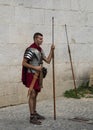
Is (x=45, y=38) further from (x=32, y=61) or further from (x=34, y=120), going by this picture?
(x=34, y=120)

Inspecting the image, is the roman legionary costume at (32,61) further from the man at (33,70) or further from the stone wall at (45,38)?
the stone wall at (45,38)

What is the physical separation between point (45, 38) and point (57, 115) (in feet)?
7.20

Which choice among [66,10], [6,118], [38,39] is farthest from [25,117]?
[66,10]

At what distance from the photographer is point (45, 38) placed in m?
10.9

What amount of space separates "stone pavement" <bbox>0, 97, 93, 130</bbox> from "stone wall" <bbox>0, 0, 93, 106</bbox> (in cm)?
42

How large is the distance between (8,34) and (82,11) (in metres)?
2.47

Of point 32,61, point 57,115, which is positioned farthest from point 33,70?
point 57,115

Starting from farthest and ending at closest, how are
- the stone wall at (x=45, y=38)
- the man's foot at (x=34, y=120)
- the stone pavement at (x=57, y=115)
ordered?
the stone wall at (x=45, y=38)
the man's foot at (x=34, y=120)
the stone pavement at (x=57, y=115)

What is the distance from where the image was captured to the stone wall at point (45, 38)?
33.3ft

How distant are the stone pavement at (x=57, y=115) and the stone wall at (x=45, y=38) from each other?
42 centimetres

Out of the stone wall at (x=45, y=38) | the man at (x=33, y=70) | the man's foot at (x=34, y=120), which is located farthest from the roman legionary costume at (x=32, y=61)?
the stone wall at (x=45, y=38)

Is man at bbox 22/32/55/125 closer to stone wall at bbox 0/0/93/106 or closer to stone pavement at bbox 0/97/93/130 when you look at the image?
stone pavement at bbox 0/97/93/130

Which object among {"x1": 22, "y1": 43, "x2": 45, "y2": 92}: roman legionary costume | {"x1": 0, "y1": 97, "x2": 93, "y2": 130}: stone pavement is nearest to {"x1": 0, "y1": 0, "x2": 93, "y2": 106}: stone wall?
{"x1": 0, "y1": 97, "x2": 93, "y2": 130}: stone pavement

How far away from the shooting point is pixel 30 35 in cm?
1059
